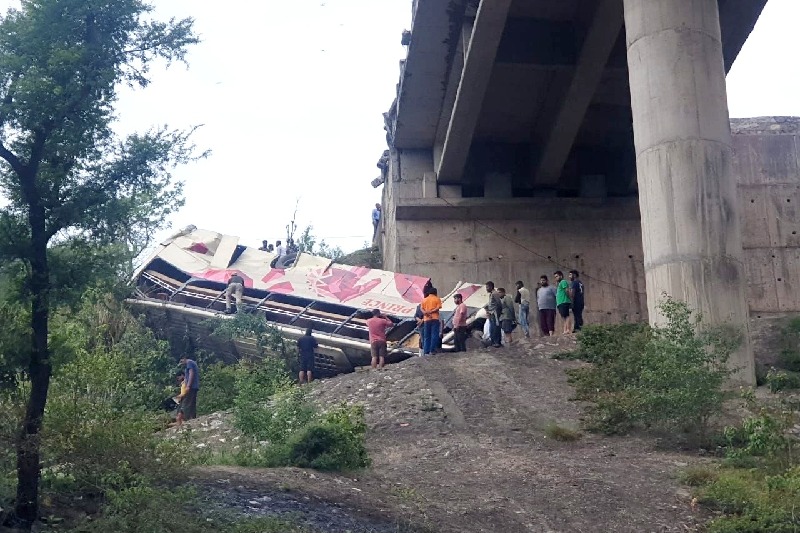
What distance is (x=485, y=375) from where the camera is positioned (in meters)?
16.0

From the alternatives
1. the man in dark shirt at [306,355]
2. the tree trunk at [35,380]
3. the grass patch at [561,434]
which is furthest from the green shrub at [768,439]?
the man in dark shirt at [306,355]

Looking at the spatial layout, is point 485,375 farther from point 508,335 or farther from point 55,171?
point 55,171

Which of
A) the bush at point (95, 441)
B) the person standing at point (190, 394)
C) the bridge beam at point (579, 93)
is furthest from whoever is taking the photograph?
the bridge beam at point (579, 93)

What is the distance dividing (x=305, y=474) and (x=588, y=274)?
1572cm

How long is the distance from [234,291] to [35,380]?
1311cm

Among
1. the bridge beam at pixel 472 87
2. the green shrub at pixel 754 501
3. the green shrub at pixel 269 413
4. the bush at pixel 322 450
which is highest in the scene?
the bridge beam at pixel 472 87

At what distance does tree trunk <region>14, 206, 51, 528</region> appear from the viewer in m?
7.55

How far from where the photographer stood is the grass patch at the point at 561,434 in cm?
1289

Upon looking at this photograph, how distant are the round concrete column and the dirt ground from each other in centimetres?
254

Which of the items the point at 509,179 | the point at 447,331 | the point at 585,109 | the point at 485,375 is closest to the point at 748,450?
the point at 485,375

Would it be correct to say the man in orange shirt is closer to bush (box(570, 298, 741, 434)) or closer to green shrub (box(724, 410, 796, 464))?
bush (box(570, 298, 741, 434))

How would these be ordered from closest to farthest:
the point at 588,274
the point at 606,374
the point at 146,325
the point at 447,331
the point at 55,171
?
the point at 55,171 < the point at 606,374 < the point at 447,331 < the point at 146,325 < the point at 588,274

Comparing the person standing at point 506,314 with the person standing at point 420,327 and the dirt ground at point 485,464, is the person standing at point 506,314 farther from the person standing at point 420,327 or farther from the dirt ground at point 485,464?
the person standing at point 420,327

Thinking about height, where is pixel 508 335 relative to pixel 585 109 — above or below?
below
